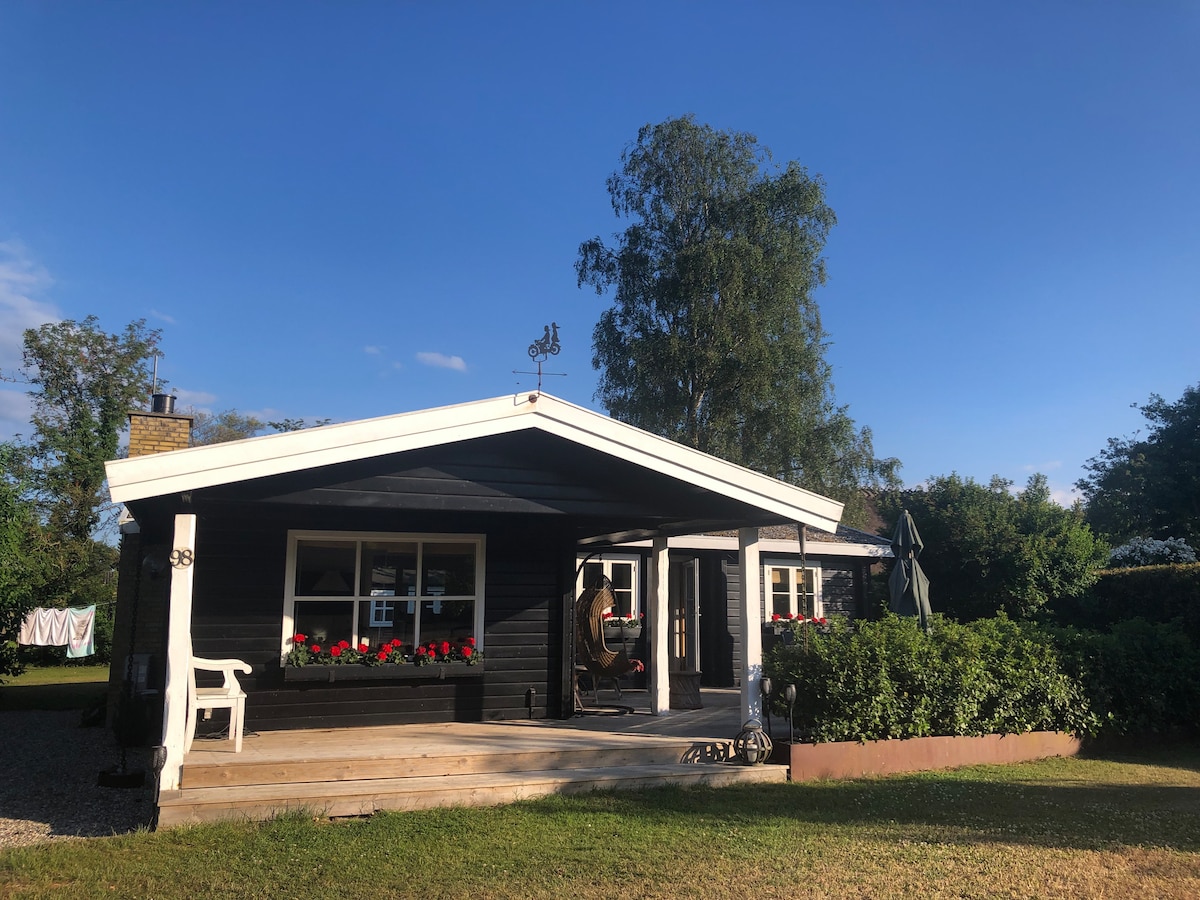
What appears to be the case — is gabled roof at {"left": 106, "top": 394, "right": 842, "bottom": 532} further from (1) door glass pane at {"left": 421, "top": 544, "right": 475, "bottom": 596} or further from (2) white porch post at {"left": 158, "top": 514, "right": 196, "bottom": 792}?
(1) door glass pane at {"left": 421, "top": 544, "right": 475, "bottom": 596}

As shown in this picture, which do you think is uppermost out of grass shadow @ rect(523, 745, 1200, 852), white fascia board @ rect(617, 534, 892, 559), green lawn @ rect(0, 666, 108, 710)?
white fascia board @ rect(617, 534, 892, 559)

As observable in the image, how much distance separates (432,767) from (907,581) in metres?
5.27

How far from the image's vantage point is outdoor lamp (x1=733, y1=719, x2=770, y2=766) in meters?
6.96

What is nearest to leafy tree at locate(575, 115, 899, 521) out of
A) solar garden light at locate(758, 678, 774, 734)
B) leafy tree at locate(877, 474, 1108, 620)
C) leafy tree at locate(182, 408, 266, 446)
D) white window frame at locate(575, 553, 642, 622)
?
leafy tree at locate(877, 474, 1108, 620)

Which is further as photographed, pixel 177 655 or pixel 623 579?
pixel 623 579

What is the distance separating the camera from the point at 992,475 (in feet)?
66.3

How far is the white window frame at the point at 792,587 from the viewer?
1466 centimetres

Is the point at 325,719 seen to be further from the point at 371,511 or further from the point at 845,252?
the point at 845,252

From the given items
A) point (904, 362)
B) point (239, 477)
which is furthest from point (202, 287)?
point (904, 362)

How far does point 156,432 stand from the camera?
820 centimetres

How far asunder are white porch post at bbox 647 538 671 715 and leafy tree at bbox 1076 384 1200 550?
1947cm

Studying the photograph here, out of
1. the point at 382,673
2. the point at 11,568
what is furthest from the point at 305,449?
the point at 11,568

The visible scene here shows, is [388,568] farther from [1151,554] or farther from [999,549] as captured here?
[1151,554]

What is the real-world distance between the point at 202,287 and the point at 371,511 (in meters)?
11.3
